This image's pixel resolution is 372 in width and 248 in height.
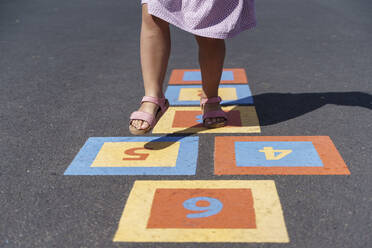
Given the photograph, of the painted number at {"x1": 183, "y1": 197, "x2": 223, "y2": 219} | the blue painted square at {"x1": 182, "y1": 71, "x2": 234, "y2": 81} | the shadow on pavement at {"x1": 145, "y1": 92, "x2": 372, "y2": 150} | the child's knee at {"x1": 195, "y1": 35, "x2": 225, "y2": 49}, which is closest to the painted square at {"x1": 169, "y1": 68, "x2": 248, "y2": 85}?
the blue painted square at {"x1": 182, "y1": 71, "x2": 234, "y2": 81}

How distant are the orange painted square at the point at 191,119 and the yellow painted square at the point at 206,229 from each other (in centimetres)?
71

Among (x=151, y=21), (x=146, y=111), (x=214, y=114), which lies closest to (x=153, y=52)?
(x=151, y=21)

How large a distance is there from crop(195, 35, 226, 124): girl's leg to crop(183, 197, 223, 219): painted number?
0.80 metres

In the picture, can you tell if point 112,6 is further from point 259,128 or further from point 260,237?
point 260,237

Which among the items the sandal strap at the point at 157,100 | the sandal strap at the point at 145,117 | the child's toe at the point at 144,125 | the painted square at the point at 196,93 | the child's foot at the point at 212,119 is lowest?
the painted square at the point at 196,93

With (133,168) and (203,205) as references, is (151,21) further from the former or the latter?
(203,205)

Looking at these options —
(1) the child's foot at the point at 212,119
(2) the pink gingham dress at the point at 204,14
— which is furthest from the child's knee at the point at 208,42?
(1) the child's foot at the point at 212,119

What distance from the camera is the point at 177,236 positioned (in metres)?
1.62

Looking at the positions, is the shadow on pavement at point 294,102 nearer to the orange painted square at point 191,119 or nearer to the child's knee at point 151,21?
the orange painted square at point 191,119

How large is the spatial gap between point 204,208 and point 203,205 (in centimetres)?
2

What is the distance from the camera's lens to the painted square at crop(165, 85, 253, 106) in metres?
3.08

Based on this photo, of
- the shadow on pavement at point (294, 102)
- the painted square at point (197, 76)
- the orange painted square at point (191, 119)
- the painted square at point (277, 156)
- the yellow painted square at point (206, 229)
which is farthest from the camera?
the painted square at point (197, 76)

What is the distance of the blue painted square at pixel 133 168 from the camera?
211 cm

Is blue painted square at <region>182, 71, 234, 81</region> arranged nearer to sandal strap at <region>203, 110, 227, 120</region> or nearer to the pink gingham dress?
sandal strap at <region>203, 110, 227, 120</region>
